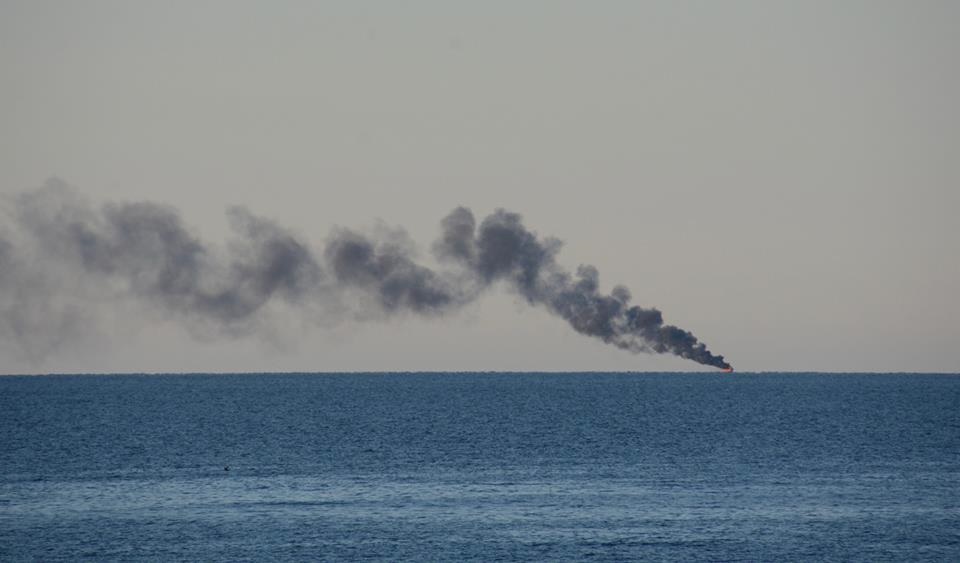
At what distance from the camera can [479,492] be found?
81062 millimetres

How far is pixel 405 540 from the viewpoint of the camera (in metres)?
64.4

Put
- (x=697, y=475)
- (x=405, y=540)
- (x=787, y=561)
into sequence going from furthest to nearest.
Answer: (x=697, y=475) < (x=405, y=540) < (x=787, y=561)

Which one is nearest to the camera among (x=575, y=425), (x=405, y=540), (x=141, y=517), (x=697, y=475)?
(x=405, y=540)

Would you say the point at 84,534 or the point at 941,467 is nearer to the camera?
the point at 84,534

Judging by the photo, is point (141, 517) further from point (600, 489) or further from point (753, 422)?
point (753, 422)

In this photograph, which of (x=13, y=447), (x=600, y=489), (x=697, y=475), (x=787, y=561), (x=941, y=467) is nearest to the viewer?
(x=787, y=561)

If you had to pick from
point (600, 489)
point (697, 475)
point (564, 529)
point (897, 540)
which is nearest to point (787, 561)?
point (897, 540)

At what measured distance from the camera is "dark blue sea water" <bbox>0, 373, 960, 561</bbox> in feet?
206

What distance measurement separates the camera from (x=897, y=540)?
64.5 m

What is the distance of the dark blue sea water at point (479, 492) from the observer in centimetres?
6294

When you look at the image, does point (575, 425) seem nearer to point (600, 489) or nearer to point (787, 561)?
point (600, 489)

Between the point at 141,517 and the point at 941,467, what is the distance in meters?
62.0

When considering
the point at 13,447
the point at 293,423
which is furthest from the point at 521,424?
the point at 13,447

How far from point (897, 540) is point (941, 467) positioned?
37218mm
